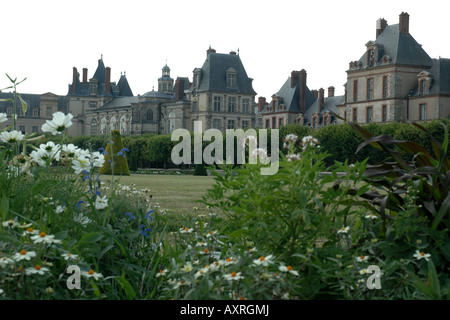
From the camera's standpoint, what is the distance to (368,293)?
2746 millimetres

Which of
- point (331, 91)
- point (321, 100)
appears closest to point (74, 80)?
point (331, 91)

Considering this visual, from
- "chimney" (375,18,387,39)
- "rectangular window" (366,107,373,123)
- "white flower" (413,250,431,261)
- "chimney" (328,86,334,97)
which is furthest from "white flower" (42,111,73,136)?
"chimney" (328,86,334,97)

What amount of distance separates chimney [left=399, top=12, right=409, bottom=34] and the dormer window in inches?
868

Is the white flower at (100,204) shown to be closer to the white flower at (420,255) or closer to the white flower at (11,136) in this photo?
the white flower at (11,136)

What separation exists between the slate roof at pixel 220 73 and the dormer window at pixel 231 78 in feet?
1.15

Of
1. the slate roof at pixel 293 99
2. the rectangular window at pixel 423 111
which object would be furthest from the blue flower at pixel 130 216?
the slate roof at pixel 293 99

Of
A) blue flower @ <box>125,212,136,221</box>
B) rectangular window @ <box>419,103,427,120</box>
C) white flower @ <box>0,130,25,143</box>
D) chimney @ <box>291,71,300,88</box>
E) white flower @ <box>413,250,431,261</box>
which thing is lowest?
white flower @ <box>413,250,431,261</box>

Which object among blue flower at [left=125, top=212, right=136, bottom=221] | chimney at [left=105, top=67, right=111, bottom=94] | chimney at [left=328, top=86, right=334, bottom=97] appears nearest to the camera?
blue flower at [left=125, top=212, right=136, bottom=221]

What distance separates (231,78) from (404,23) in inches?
899

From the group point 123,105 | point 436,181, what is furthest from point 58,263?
point 123,105

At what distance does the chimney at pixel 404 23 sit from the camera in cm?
4441

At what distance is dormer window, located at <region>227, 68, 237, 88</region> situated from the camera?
62688 millimetres

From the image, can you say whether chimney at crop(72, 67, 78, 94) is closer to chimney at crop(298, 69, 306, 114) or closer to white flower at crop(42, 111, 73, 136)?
chimney at crop(298, 69, 306, 114)

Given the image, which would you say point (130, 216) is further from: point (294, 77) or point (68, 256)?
point (294, 77)
